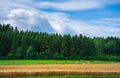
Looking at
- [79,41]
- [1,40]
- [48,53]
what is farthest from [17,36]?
[79,41]

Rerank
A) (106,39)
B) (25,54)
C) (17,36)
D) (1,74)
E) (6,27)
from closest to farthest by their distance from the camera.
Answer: (1,74) < (25,54) < (17,36) < (6,27) < (106,39)

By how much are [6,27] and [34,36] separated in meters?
33.0

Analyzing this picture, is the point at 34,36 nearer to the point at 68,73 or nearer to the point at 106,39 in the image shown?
the point at 106,39

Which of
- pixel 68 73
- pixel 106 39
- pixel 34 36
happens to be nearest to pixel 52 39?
pixel 34 36

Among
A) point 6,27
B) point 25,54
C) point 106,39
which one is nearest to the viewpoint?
point 25,54

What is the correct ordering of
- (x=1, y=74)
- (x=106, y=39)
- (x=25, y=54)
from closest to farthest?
(x=1, y=74) < (x=25, y=54) < (x=106, y=39)

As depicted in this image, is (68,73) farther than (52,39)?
No

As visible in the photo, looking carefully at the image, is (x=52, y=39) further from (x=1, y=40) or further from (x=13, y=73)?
(x=13, y=73)

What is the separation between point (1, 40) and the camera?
416 feet

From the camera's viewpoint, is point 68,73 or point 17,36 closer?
point 68,73

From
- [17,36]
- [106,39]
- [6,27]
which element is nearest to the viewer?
[17,36]

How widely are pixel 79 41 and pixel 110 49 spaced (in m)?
40.5

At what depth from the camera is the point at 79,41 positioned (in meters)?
130

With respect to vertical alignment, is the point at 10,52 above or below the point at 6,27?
below
